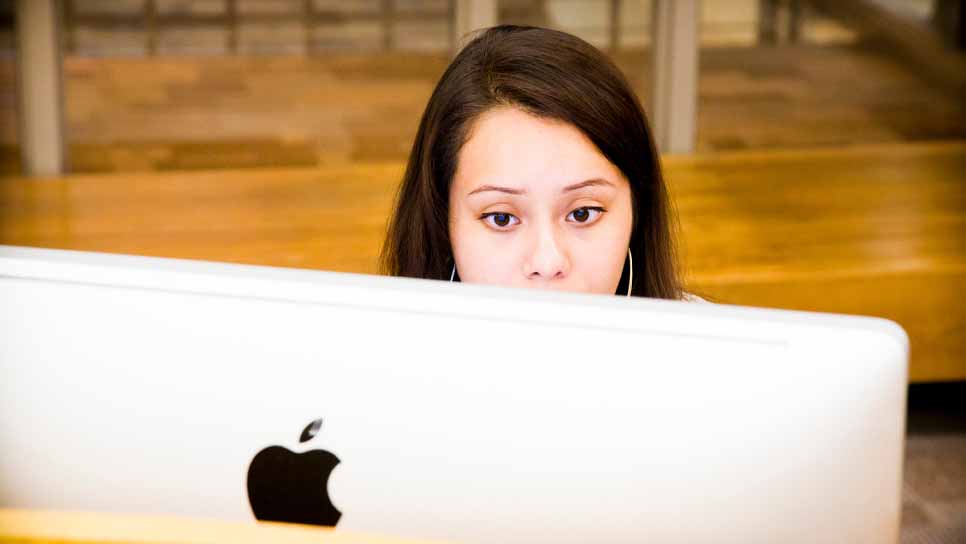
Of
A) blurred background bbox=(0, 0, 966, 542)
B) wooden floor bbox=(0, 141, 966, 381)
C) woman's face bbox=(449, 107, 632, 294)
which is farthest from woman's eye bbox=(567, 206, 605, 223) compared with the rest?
blurred background bbox=(0, 0, 966, 542)

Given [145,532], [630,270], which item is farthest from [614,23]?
[145,532]

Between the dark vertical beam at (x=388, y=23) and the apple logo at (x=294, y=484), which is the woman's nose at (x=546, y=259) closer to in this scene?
A: the apple logo at (x=294, y=484)

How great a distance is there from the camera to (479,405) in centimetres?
85

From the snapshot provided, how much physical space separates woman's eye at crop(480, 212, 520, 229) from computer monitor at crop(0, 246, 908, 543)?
393 millimetres

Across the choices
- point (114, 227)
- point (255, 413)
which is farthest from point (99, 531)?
point (114, 227)

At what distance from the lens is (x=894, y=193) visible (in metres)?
3.44

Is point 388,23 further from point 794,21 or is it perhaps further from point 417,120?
point 794,21

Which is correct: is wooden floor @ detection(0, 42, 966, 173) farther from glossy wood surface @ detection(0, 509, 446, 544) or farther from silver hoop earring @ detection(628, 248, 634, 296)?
A: glossy wood surface @ detection(0, 509, 446, 544)

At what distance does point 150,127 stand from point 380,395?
3.03 meters

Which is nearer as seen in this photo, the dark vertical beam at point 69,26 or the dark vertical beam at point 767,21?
the dark vertical beam at point 69,26

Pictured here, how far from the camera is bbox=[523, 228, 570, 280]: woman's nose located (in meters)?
1.18

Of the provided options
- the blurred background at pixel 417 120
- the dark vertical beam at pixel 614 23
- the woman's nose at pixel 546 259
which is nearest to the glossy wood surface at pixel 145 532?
the woman's nose at pixel 546 259

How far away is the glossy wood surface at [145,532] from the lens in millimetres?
774

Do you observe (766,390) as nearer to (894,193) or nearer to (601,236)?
(601,236)
